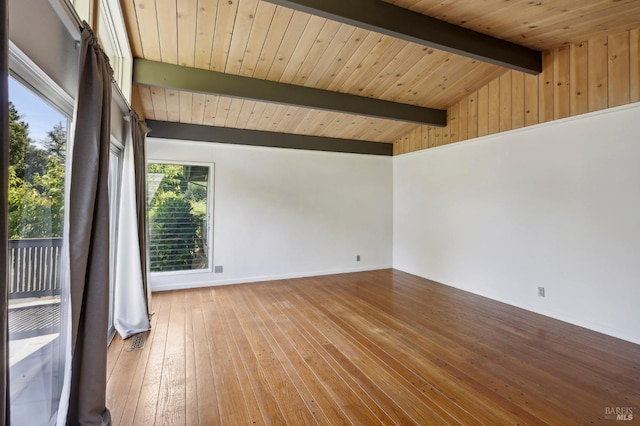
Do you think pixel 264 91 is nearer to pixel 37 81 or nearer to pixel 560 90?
pixel 37 81

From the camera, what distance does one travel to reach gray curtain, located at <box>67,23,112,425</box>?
153cm

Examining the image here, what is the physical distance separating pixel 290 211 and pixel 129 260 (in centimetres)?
283

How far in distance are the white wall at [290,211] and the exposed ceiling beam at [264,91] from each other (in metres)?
1.58

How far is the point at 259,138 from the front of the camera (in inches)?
203

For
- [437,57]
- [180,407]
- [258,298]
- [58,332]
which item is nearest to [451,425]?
[180,407]

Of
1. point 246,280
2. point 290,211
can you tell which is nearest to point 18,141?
point 246,280

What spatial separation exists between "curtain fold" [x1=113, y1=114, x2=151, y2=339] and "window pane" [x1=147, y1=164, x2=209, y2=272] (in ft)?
5.06

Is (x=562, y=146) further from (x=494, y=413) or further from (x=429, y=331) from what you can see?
(x=494, y=413)

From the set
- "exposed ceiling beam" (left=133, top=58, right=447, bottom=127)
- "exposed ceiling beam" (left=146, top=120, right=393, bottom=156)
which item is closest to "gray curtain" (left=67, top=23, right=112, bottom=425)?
"exposed ceiling beam" (left=133, top=58, right=447, bottom=127)

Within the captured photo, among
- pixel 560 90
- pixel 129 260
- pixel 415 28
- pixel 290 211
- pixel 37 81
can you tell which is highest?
pixel 415 28

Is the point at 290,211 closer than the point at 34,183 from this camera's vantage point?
No

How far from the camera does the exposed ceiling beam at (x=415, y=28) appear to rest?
2.37 metres

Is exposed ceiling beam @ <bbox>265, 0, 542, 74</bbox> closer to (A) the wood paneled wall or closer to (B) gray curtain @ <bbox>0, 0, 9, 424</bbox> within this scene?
(A) the wood paneled wall

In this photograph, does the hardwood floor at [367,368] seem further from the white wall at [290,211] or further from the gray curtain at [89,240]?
the white wall at [290,211]
